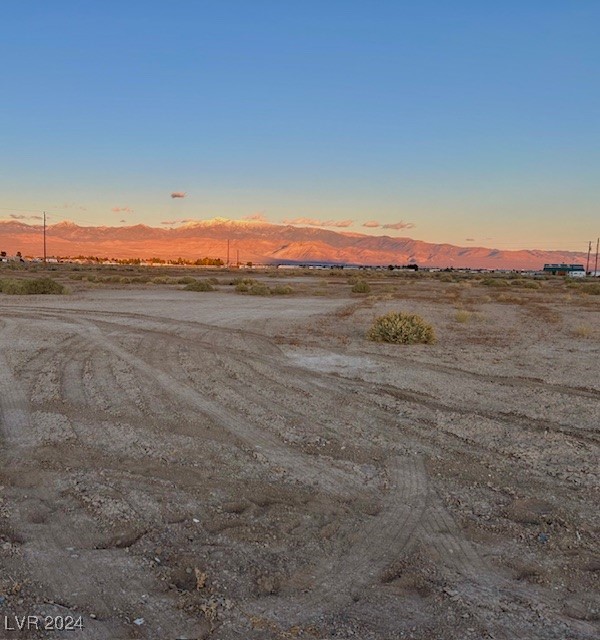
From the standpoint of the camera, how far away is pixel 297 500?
6.06 m

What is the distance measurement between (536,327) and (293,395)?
640 inches

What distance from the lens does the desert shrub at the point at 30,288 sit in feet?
122

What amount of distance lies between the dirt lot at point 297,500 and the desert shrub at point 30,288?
26.2 m

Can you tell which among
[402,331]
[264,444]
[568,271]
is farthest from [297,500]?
[568,271]

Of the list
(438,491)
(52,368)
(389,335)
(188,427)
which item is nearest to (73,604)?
(438,491)

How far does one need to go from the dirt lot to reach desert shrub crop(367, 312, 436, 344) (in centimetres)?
446

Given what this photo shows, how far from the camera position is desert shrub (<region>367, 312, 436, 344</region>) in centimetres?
1811

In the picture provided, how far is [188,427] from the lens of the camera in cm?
852

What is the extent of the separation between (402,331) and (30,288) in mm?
28556

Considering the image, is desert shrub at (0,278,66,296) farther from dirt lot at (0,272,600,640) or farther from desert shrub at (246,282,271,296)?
dirt lot at (0,272,600,640)

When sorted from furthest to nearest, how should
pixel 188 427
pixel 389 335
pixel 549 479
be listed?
pixel 389 335 < pixel 188 427 < pixel 549 479

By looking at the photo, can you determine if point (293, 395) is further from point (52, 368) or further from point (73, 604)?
point (73, 604)

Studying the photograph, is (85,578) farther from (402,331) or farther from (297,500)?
(402,331)

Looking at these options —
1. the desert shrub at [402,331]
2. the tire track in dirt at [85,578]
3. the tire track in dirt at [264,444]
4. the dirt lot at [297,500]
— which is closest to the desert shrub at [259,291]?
the desert shrub at [402,331]
